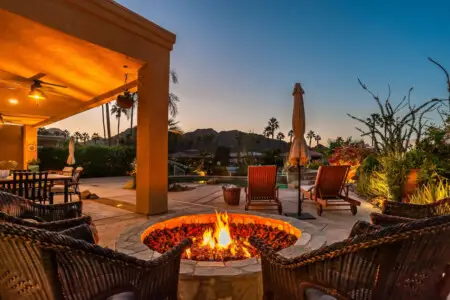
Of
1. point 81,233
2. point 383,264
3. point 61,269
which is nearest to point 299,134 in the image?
point 383,264

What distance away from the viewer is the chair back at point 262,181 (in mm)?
5375

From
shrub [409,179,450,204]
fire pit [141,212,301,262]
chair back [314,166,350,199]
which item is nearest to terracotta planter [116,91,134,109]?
fire pit [141,212,301,262]

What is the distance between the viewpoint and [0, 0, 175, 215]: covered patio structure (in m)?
3.66

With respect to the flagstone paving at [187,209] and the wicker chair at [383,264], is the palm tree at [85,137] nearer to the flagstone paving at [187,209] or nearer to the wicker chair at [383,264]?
the flagstone paving at [187,209]

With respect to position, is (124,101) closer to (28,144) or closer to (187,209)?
(187,209)

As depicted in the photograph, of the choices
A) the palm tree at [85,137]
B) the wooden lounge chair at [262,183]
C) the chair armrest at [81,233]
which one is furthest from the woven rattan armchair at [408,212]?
the palm tree at [85,137]

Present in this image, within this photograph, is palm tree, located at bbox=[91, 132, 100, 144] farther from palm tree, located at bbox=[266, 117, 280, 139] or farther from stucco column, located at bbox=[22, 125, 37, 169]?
palm tree, located at bbox=[266, 117, 280, 139]

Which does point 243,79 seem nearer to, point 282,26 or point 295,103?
point 282,26

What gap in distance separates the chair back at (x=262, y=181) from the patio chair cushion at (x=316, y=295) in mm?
4085

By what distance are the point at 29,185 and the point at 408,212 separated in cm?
609

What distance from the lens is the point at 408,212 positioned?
2578mm

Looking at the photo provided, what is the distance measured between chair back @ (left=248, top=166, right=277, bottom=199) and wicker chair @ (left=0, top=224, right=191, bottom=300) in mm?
4080

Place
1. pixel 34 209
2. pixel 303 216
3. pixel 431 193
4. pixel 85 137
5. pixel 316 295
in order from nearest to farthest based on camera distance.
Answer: pixel 316 295 → pixel 34 209 → pixel 431 193 → pixel 303 216 → pixel 85 137

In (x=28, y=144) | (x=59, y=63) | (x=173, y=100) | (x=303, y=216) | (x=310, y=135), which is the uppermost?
(x=173, y=100)
